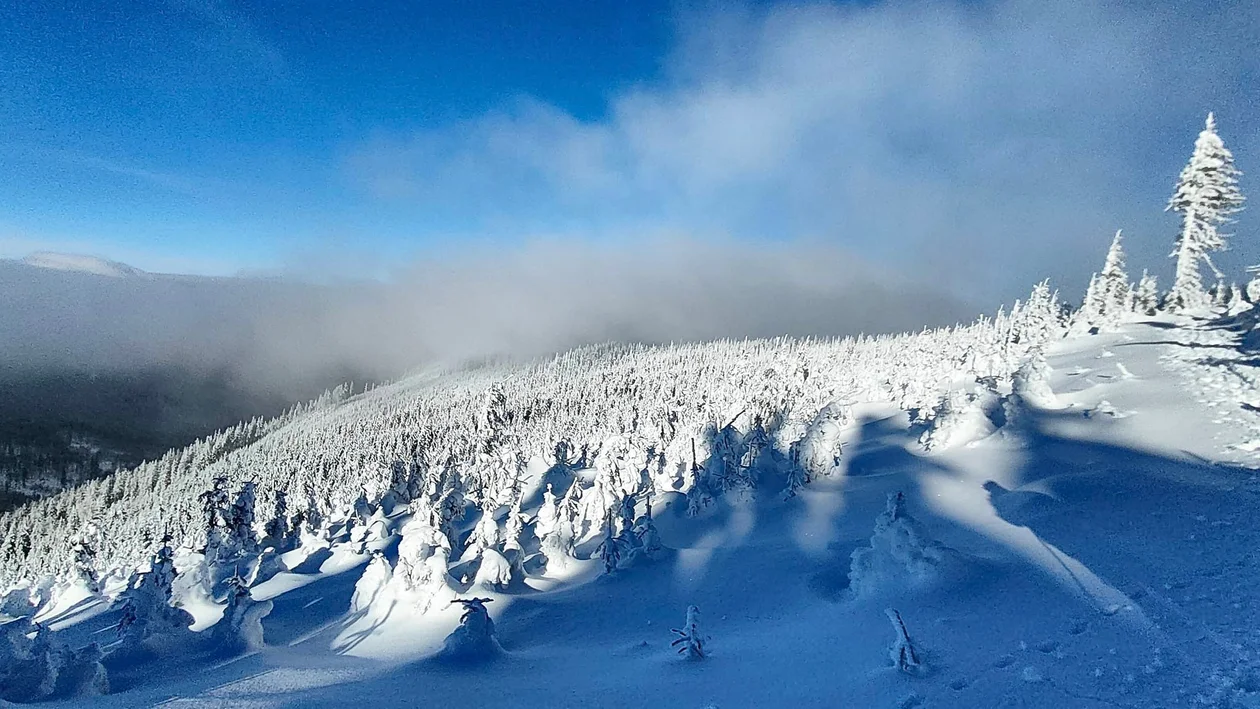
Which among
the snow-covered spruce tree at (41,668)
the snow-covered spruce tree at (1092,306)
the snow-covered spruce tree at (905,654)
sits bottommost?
the snow-covered spruce tree at (905,654)

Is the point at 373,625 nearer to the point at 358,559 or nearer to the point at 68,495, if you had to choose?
the point at 358,559

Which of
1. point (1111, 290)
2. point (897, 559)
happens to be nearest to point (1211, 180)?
point (1111, 290)

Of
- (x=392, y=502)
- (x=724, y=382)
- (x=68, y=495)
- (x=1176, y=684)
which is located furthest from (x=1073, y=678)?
(x=68, y=495)

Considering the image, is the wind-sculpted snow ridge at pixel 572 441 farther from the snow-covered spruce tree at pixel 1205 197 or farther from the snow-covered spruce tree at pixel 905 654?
the snow-covered spruce tree at pixel 905 654

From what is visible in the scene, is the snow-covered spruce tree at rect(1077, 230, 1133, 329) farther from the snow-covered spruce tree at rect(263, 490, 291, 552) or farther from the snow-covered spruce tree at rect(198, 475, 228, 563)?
the snow-covered spruce tree at rect(263, 490, 291, 552)

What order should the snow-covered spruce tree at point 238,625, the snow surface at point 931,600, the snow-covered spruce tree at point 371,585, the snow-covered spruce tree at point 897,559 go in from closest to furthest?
the snow surface at point 931,600
the snow-covered spruce tree at point 897,559
the snow-covered spruce tree at point 238,625
the snow-covered spruce tree at point 371,585

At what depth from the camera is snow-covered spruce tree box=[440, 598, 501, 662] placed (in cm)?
2289

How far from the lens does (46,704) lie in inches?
703

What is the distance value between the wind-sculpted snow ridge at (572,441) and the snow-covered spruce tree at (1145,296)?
774cm

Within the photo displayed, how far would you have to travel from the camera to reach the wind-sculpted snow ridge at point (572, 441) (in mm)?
50281

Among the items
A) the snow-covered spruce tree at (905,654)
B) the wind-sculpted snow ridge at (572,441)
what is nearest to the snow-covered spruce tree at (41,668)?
the snow-covered spruce tree at (905,654)

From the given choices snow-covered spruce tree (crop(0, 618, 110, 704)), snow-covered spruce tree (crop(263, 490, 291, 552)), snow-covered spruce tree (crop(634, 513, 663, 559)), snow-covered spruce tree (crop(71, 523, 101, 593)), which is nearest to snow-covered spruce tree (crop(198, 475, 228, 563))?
snow-covered spruce tree (crop(0, 618, 110, 704))

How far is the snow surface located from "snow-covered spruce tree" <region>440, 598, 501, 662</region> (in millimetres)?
500

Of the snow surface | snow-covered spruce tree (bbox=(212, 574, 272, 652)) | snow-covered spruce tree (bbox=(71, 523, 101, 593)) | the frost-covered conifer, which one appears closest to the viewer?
the snow surface
